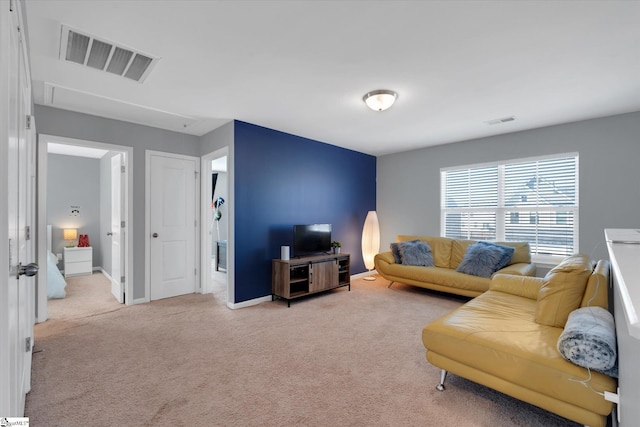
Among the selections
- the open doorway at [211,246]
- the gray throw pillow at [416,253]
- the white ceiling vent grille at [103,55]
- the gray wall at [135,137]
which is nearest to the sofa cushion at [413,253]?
the gray throw pillow at [416,253]

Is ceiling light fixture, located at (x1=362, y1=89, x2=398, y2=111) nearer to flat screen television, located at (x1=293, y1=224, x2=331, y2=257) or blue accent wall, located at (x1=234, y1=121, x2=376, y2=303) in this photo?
blue accent wall, located at (x1=234, y1=121, x2=376, y2=303)

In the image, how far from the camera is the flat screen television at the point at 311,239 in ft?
13.9

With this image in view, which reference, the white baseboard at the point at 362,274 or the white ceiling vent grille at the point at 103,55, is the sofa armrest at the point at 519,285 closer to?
the white baseboard at the point at 362,274

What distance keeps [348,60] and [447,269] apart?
3.40 metres

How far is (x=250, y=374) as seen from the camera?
2240 millimetres

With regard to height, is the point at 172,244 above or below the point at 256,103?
below

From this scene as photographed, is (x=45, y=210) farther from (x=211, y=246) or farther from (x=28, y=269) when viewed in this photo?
(x=28, y=269)

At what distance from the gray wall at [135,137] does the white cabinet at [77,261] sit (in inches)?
107

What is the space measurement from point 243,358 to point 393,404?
4.16ft

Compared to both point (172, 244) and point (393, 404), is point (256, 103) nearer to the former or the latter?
point (172, 244)

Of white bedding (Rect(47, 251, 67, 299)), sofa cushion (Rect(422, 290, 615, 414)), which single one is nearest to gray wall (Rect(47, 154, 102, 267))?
white bedding (Rect(47, 251, 67, 299))

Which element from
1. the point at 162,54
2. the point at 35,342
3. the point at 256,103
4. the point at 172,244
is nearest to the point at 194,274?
the point at 172,244

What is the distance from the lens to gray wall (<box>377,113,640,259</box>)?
Answer: 352 centimetres

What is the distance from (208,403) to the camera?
1.91m
